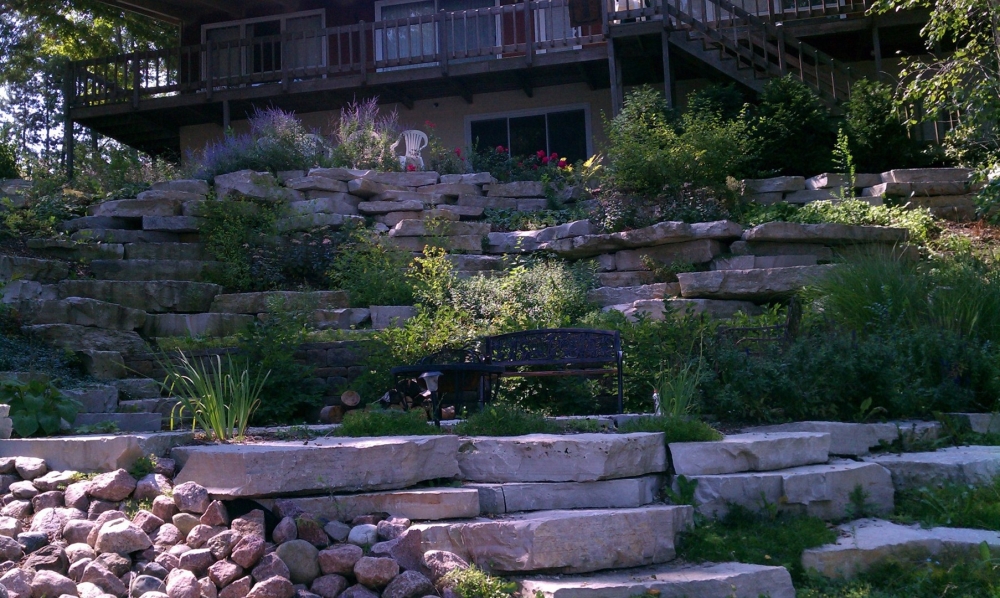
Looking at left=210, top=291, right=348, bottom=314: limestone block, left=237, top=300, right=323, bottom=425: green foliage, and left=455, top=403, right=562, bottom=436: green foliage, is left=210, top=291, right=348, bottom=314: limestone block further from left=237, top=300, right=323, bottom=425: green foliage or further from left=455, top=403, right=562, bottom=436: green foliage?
left=455, top=403, right=562, bottom=436: green foliage

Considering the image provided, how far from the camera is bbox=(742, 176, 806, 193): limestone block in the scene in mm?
10391

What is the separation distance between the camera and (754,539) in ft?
14.5

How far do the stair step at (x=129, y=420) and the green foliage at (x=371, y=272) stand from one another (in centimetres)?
335

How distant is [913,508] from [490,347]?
9.33 feet

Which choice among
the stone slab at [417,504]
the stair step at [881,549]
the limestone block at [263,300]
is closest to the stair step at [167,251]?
the limestone block at [263,300]

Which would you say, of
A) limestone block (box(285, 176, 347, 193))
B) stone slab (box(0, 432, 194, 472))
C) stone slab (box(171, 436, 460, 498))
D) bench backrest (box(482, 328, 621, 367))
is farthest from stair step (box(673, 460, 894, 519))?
limestone block (box(285, 176, 347, 193))

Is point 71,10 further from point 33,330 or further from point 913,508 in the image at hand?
point 913,508

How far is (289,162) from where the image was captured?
11.4 meters

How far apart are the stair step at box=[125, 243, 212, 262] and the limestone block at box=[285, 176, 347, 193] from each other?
1467 millimetres

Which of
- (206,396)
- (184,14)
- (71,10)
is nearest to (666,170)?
(206,396)

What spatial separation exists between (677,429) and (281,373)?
3.01 metres

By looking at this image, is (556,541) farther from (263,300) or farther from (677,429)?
(263,300)

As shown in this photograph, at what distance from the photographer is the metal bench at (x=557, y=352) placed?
20.0 feet

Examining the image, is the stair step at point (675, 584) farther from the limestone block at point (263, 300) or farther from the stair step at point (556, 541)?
the limestone block at point (263, 300)
